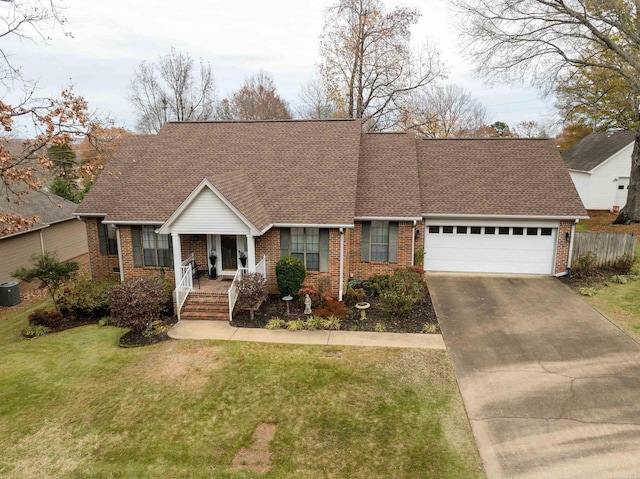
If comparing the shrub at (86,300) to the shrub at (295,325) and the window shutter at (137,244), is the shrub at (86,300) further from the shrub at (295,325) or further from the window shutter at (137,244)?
the shrub at (295,325)

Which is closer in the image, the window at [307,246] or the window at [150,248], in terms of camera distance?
the window at [307,246]

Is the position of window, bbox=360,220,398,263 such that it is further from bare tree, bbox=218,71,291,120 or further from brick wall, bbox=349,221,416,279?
bare tree, bbox=218,71,291,120

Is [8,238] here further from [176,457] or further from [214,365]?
[176,457]

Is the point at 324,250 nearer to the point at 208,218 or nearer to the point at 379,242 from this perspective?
the point at 379,242

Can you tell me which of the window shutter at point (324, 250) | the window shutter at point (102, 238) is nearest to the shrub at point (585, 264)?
the window shutter at point (324, 250)

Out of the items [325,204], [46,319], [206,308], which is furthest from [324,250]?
[46,319]

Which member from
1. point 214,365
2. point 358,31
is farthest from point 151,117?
point 214,365
